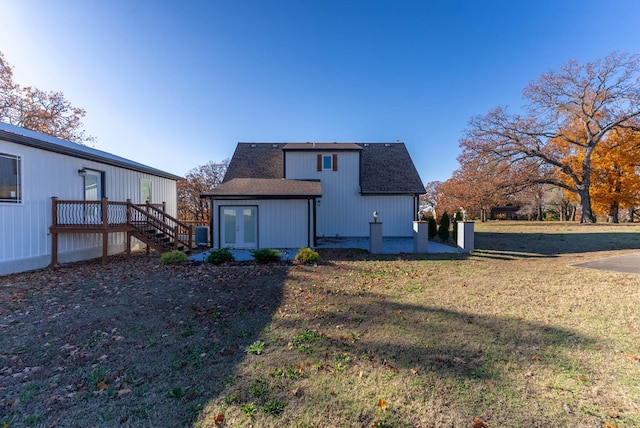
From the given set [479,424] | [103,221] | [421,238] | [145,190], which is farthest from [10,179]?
[421,238]

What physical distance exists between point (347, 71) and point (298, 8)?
4.57 meters

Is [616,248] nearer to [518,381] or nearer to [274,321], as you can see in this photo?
[518,381]

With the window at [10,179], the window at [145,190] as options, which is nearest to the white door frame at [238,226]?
the window at [145,190]

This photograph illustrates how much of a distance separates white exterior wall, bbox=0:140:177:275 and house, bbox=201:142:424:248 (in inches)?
167

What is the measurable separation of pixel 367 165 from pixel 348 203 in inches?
140

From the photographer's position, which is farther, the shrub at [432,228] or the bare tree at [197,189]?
the bare tree at [197,189]

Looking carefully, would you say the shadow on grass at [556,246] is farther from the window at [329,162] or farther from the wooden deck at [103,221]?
the wooden deck at [103,221]

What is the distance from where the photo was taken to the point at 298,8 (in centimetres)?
1223

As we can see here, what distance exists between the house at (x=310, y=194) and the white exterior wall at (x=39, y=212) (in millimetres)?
4247

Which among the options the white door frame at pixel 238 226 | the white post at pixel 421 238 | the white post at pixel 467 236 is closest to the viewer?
the white post at pixel 421 238

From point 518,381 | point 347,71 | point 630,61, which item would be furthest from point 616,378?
point 630,61

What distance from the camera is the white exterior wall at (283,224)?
41.7 feet

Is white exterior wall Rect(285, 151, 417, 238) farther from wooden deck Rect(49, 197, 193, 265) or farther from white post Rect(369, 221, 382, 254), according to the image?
wooden deck Rect(49, 197, 193, 265)

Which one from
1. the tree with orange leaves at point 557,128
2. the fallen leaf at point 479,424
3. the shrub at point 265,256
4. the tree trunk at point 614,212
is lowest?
the fallen leaf at point 479,424
